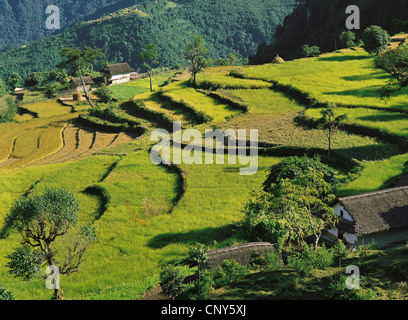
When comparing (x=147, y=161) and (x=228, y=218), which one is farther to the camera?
(x=147, y=161)

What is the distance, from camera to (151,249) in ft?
76.8

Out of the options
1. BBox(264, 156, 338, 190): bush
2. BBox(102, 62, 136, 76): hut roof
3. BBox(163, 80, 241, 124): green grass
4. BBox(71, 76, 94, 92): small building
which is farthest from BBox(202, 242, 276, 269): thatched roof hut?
BBox(102, 62, 136, 76): hut roof

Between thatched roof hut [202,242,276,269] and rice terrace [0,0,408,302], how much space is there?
0.19 ft

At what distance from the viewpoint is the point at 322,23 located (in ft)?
352

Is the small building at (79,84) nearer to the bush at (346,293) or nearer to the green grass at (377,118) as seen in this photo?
the green grass at (377,118)

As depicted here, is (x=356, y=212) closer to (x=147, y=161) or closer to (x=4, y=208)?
(x=147, y=161)

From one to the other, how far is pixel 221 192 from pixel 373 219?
1212cm

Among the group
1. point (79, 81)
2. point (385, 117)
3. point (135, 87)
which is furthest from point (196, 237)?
point (79, 81)

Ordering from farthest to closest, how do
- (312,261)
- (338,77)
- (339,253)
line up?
(338,77) < (339,253) < (312,261)

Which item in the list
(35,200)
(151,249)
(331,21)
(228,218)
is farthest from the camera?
(331,21)

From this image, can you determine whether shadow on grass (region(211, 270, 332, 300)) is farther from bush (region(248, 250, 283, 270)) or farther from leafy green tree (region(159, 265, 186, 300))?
leafy green tree (region(159, 265, 186, 300))

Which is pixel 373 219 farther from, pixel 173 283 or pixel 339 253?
pixel 173 283
